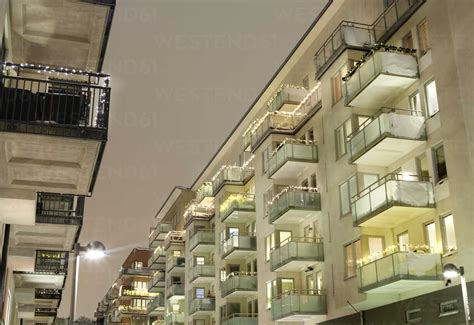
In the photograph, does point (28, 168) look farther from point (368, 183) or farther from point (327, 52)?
point (327, 52)

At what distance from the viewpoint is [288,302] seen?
107 ft

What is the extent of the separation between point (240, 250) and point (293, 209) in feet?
40.0

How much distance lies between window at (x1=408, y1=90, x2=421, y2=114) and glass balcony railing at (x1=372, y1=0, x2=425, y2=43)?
11.7 feet

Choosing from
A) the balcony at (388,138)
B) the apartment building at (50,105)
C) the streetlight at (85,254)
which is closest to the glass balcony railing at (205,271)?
the balcony at (388,138)

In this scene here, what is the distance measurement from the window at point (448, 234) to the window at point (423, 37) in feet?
24.4

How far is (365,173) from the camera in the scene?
29.1 m

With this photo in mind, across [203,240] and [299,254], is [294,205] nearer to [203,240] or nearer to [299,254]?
[299,254]

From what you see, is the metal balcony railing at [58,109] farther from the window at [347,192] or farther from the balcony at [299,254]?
the balcony at [299,254]

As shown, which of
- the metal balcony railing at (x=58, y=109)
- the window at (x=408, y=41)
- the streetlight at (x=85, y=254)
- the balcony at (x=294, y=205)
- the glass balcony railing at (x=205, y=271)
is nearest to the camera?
the metal balcony railing at (x=58, y=109)

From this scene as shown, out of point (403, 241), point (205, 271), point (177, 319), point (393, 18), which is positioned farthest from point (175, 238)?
point (393, 18)

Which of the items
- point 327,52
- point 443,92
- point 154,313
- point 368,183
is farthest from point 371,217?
point 154,313

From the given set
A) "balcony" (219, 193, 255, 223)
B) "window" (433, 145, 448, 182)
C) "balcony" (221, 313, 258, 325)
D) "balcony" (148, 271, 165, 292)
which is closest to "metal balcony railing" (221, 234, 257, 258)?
"balcony" (219, 193, 255, 223)

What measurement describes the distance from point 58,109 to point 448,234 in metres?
17.4

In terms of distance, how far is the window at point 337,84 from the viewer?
3153 cm
